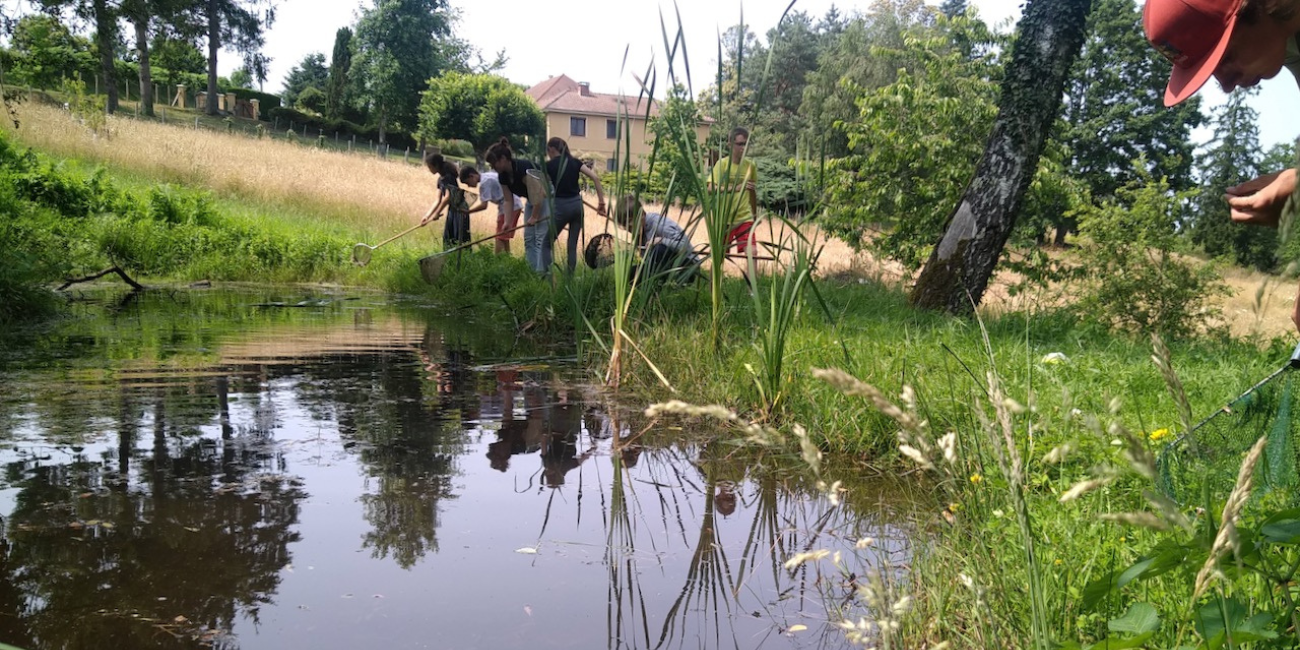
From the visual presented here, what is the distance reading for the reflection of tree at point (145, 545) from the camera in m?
2.20

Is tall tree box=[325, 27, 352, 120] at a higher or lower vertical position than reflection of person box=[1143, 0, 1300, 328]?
higher

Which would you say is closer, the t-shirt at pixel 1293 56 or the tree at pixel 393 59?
the t-shirt at pixel 1293 56

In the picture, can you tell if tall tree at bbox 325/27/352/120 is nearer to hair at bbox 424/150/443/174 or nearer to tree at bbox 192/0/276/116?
tree at bbox 192/0/276/116

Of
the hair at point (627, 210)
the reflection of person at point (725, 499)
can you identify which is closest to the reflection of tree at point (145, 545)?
the reflection of person at point (725, 499)

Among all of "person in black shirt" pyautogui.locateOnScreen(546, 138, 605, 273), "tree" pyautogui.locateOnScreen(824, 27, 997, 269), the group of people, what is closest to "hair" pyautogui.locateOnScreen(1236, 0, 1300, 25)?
the group of people

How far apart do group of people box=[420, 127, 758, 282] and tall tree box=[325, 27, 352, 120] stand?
1940 inches

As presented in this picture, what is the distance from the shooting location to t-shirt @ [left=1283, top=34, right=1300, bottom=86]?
1.39 meters

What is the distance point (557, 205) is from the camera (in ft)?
32.2

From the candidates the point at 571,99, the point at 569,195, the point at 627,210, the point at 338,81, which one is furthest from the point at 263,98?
the point at 627,210

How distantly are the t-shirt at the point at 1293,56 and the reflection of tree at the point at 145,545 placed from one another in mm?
2322

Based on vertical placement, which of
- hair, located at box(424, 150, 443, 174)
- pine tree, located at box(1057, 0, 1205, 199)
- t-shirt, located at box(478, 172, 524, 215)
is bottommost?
t-shirt, located at box(478, 172, 524, 215)

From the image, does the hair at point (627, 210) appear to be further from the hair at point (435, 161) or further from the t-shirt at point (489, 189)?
the t-shirt at point (489, 189)

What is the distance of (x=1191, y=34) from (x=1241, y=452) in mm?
1259

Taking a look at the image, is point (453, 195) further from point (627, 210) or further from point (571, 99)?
point (571, 99)
